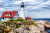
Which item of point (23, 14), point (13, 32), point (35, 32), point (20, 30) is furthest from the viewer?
point (23, 14)

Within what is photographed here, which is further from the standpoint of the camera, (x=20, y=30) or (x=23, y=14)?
(x=23, y=14)

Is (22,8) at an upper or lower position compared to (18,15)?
upper

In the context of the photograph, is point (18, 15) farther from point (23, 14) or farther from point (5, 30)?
point (5, 30)

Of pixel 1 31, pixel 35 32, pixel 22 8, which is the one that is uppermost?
pixel 22 8

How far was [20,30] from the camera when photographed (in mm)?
9711

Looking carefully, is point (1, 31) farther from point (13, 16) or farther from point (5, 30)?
point (13, 16)

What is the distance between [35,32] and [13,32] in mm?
2759

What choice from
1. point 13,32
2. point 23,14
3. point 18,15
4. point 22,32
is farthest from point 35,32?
point 18,15

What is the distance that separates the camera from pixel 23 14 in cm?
2017

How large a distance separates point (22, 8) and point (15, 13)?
1.72m

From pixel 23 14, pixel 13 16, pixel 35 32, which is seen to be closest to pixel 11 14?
pixel 13 16

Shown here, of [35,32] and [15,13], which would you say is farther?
[15,13]

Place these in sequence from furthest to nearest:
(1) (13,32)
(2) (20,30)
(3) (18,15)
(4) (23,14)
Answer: (3) (18,15) < (4) (23,14) < (2) (20,30) < (1) (13,32)

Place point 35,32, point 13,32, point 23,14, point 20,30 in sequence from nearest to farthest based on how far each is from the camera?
point 13,32
point 20,30
point 35,32
point 23,14
